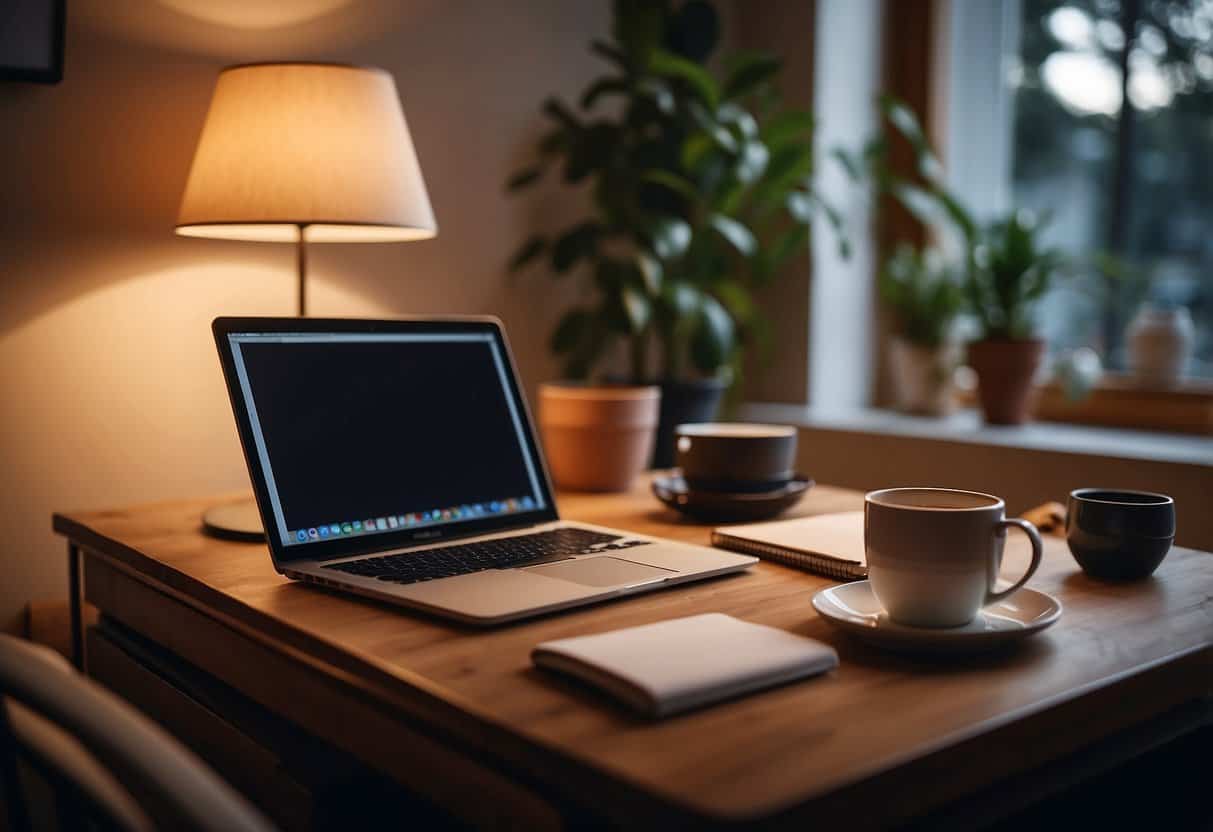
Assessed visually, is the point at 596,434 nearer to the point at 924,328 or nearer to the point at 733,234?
the point at 733,234

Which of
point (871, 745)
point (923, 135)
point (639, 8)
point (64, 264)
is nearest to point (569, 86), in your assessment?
point (639, 8)

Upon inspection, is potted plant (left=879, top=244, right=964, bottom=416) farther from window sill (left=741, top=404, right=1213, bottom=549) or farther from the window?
the window

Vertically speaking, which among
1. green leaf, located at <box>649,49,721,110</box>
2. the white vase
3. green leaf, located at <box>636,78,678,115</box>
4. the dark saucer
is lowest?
the dark saucer

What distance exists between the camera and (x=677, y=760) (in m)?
0.56

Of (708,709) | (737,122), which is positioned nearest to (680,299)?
(737,122)

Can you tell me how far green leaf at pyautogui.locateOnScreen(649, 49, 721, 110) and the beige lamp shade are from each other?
0.77 meters

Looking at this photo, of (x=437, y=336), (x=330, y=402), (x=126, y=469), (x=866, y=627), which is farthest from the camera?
(x=126, y=469)

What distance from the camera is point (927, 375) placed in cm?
226

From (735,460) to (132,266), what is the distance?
929 mm

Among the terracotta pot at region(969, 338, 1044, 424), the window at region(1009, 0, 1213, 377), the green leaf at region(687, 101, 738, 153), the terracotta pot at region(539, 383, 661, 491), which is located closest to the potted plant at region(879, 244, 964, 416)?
the terracotta pot at region(969, 338, 1044, 424)

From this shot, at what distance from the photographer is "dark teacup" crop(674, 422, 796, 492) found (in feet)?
4.03

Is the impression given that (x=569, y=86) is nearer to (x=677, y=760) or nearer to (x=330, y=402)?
(x=330, y=402)

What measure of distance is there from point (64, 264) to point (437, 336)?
0.63 metres

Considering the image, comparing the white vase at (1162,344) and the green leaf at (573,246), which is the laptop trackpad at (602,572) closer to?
the green leaf at (573,246)
